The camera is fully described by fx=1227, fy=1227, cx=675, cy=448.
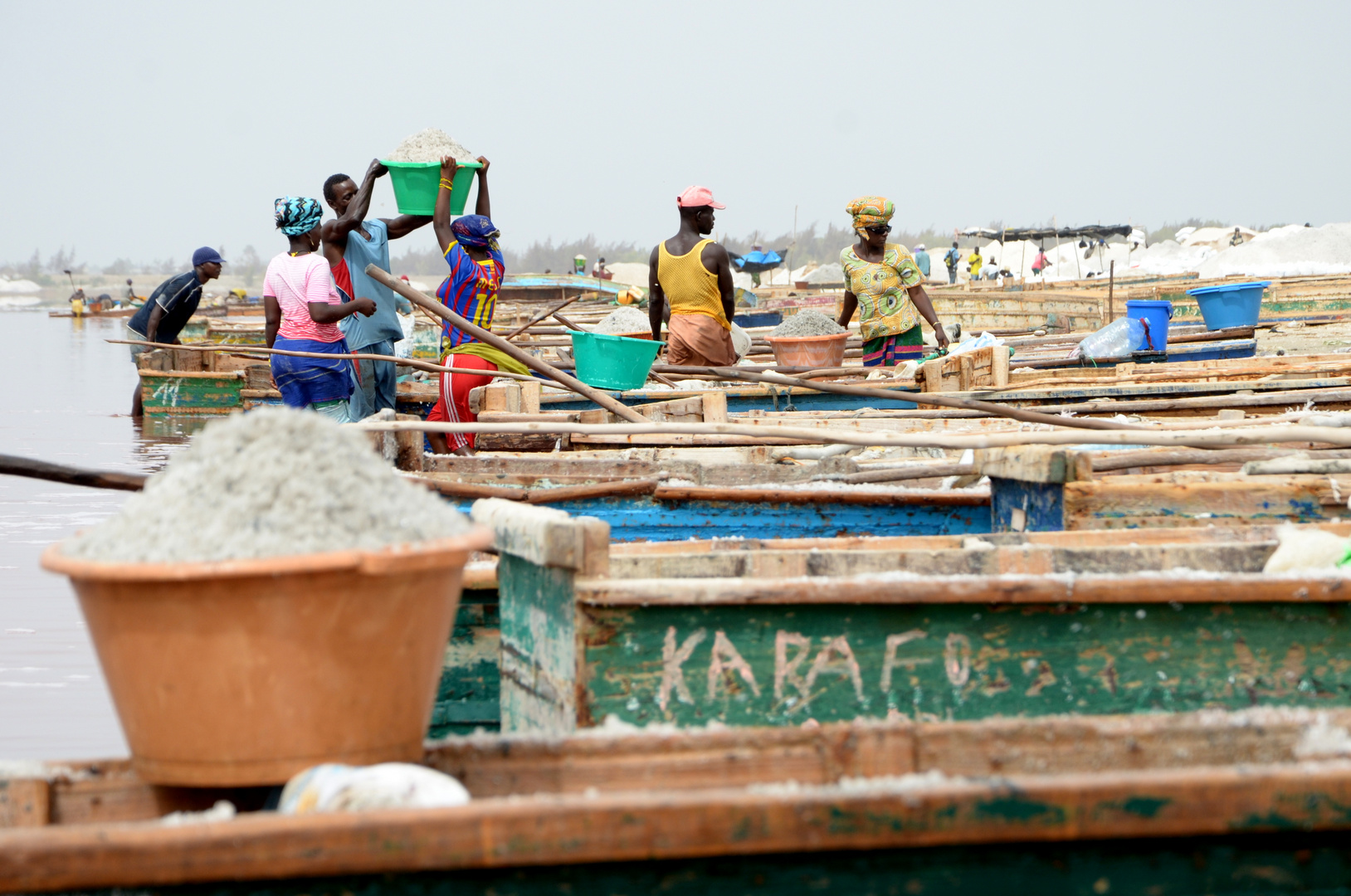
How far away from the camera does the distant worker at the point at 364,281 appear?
22.1 ft

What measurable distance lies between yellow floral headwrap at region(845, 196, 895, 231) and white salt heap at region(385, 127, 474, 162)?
2.66m

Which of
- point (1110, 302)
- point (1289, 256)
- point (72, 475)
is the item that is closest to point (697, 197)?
point (72, 475)

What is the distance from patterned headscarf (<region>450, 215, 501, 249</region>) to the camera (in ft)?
21.3

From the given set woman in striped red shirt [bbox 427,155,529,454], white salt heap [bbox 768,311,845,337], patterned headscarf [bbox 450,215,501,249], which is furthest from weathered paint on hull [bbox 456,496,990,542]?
white salt heap [bbox 768,311,845,337]

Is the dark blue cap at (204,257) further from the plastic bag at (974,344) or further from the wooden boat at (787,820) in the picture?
the wooden boat at (787,820)

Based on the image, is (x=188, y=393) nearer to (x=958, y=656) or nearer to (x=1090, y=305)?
(x=958, y=656)

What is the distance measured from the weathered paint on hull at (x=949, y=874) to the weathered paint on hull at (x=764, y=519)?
2.27 metres

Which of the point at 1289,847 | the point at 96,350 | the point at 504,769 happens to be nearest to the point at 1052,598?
the point at 1289,847

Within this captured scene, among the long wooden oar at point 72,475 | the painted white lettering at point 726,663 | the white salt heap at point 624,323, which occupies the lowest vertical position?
the painted white lettering at point 726,663

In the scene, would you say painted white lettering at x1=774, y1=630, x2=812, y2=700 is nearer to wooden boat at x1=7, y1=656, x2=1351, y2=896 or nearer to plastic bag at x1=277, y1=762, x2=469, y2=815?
wooden boat at x1=7, y1=656, x2=1351, y2=896

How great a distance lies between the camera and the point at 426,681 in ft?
5.60

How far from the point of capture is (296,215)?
617 centimetres

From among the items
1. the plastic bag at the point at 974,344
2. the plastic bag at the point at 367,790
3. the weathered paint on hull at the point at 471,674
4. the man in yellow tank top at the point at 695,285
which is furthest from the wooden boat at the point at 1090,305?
the plastic bag at the point at 367,790

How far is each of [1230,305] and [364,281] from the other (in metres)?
8.63
